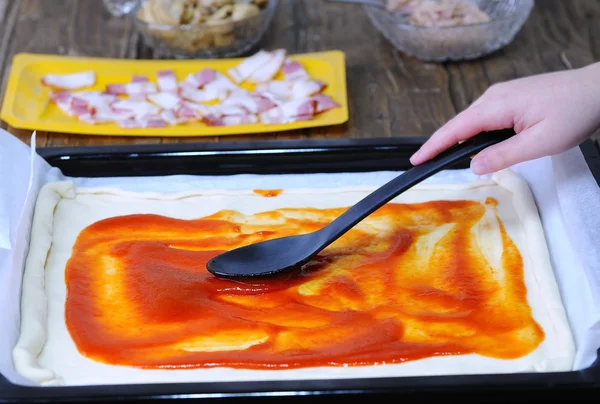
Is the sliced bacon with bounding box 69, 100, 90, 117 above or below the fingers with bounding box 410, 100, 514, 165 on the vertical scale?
below

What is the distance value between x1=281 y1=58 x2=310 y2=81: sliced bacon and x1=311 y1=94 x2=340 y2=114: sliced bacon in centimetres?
10

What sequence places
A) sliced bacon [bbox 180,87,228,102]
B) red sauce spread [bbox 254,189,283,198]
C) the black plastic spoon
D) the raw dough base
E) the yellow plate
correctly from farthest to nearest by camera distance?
sliced bacon [bbox 180,87,228,102]
the yellow plate
red sauce spread [bbox 254,189,283,198]
the black plastic spoon
the raw dough base

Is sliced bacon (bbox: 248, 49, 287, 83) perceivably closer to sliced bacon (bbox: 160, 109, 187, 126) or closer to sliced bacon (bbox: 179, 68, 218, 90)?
sliced bacon (bbox: 179, 68, 218, 90)

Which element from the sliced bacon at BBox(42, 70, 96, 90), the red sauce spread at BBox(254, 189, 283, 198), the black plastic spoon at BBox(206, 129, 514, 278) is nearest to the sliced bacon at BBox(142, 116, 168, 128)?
the sliced bacon at BBox(42, 70, 96, 90)

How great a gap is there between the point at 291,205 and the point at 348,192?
100 mm

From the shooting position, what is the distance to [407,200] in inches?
53.6

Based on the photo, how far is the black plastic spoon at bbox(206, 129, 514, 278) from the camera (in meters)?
1.17

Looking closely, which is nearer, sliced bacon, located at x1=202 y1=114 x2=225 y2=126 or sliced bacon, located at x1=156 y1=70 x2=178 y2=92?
sliced bacon, located at x1=202 y1=114 x2=225 y2=126

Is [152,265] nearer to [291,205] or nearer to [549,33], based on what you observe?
[291,205]

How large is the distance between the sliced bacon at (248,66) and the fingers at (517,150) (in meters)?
0.74

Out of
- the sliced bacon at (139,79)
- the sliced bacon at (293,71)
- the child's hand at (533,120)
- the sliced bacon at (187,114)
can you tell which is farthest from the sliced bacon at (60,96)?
the child's hand at (533,120)

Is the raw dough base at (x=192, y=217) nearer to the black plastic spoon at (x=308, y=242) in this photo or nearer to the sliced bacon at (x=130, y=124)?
the black plastic spoon at (x=308, y=242)

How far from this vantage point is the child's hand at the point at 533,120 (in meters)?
1.19

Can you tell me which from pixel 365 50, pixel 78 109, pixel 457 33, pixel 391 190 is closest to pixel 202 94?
pixel 78 109
